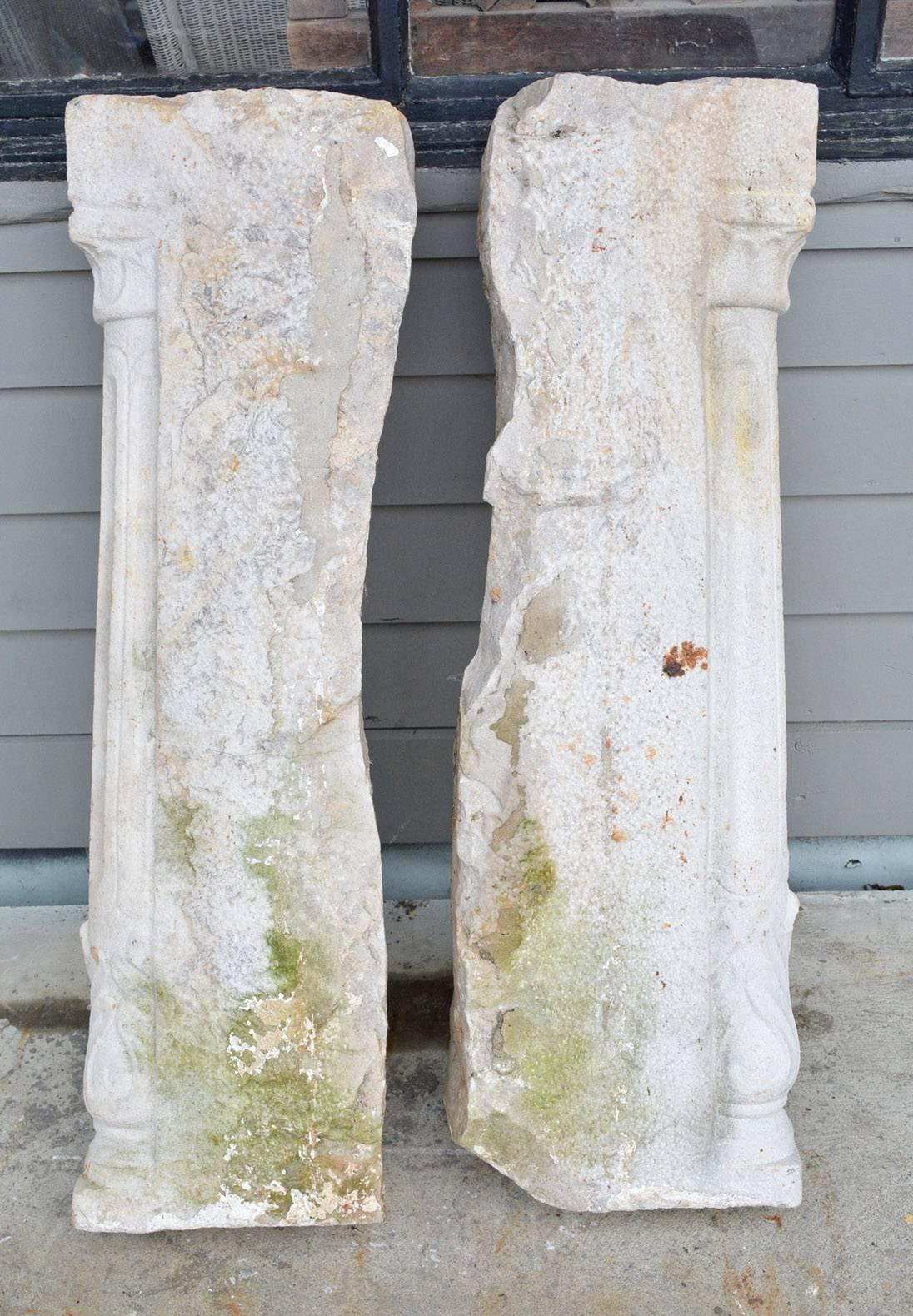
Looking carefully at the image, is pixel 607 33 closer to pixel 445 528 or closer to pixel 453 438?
pixel 453 438

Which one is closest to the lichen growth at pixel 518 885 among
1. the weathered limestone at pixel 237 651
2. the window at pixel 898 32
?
the weathered limestone at pixel 237 651

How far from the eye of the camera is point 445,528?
7.53 feet

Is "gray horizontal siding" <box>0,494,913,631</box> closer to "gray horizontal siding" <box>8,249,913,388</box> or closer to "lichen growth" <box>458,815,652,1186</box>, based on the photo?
"gray horizontal siding" <box>8,249,913,388</box>

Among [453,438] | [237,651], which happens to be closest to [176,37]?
[453,438]

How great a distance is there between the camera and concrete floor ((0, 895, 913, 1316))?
1.62 metres

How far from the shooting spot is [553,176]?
5.36 feet

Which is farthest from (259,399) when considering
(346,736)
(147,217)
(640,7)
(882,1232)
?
(882,1232)

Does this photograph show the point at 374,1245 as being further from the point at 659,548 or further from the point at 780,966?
the point at 659,548

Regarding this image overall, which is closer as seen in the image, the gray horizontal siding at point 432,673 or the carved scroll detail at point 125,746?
the carved scroll detail at point 125,746

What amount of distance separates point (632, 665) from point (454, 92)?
1130mm

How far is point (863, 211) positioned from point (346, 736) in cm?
144

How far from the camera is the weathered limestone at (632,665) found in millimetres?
1640

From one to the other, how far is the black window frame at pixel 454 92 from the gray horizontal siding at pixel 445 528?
134 millimetres

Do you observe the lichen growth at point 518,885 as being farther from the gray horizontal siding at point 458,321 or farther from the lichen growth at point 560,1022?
the gray horizontal siding at point 458,321
